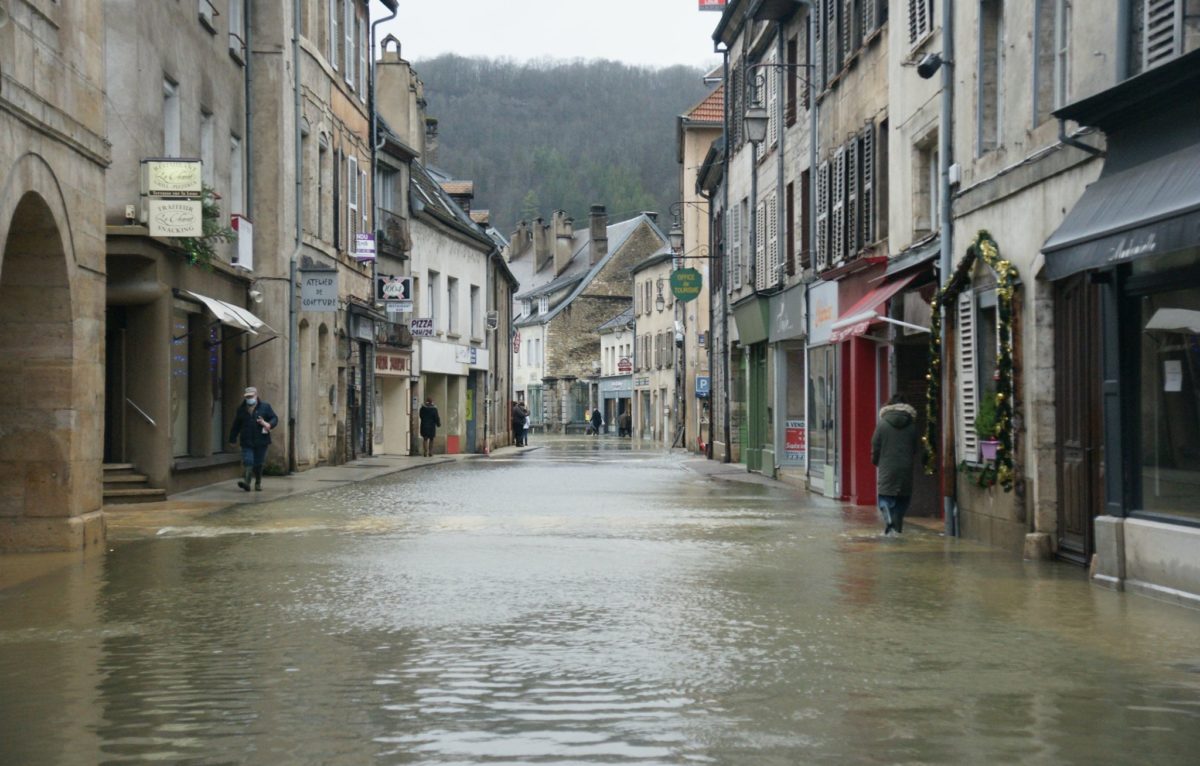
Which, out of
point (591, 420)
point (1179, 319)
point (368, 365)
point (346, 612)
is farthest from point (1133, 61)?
point (591, 420)

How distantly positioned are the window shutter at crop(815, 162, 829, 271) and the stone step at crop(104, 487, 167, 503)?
11.0 m

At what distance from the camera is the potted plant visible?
15219 mm

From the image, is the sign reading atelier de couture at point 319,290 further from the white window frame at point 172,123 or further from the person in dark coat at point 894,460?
the person in dark coat at point 894,460

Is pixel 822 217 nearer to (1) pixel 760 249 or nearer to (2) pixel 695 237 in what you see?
(1) pixel 760 249

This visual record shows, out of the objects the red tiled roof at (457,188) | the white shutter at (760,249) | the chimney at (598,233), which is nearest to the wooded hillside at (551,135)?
the chimney at (598,233)

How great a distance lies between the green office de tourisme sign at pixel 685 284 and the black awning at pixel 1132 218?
28435 mm

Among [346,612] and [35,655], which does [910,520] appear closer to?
[346,612]

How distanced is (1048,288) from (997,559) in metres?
2.51

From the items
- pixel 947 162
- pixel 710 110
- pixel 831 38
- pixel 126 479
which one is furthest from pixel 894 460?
pixel 710 110

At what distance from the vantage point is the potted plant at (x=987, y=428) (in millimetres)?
15219

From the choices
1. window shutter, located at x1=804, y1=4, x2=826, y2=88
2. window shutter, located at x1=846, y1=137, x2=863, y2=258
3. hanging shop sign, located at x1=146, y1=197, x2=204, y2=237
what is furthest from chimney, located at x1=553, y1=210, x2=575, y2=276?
hanging shop sign, located at x1=146, y1=197, x2=204, y2=237

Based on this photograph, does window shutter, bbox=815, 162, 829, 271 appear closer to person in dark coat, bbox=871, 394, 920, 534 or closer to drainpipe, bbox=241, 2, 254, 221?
person in dark coat, bbox=871, 394, 920, 534

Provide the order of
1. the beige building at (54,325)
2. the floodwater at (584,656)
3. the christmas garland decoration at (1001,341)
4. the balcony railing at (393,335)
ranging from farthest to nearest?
1. the balcony railing at (393,335)
2. the christmas garland decoration at (1001,341)
3. the beige building at (54,325)
4. the floodwater at (584,656)

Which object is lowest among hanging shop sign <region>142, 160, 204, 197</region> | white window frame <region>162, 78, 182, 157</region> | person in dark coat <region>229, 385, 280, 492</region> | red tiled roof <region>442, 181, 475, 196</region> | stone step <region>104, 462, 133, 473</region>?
stone step <region>104, 462, 133, 473</region>
